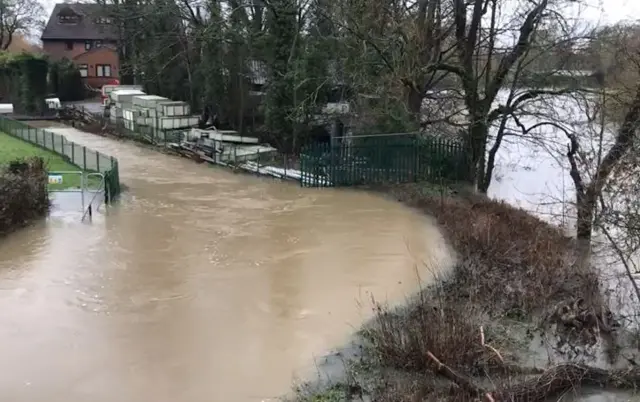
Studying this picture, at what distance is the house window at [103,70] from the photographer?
199 ft

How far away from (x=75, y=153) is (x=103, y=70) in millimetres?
37249

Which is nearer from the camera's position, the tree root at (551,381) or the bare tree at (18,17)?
the tree root at (551,381)

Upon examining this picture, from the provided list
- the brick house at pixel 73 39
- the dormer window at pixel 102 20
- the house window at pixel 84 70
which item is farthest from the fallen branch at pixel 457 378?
the house window at pixel 84 70

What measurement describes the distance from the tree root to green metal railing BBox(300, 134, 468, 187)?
44.2 feet

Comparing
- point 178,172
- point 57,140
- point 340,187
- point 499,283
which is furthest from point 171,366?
point 57,140

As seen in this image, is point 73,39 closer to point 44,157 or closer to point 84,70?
point 84,70

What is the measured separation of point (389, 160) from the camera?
21547 mm

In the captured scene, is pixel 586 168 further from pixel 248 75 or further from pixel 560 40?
pixel 248 75

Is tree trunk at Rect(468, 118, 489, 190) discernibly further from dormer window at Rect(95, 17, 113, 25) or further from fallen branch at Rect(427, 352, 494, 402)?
dormer window at Rect(95, 17, 113, 25)

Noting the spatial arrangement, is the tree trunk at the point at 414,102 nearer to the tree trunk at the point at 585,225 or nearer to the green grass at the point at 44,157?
the tree trunk at the point at 585,225

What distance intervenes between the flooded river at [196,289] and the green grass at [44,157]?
6.53 feet

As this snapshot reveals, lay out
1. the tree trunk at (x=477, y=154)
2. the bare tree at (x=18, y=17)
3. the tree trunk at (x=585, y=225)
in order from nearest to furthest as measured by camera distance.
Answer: the tree trunk at (x=585, y=225)
the tree trunk at (x=477, y=154)
the bare tree at (x=18, y=17)

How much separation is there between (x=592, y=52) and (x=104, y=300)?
48.8 ft

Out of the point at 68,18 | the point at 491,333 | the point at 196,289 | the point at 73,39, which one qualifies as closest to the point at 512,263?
the point at 491,333
